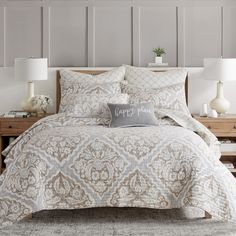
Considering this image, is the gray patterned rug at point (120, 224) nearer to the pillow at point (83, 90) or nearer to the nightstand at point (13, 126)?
the pillow at point (83, 90)

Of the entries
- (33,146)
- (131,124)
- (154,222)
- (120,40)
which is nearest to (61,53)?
(120,40)

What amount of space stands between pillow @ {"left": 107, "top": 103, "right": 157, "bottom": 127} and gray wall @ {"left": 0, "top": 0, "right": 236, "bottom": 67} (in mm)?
1457

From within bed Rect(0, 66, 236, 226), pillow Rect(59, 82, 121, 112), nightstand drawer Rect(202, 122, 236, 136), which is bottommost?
bed Rect(0, 66, 236, 226)

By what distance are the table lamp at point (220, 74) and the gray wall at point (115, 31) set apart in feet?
1.73

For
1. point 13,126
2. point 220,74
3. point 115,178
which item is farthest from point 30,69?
point 115,178

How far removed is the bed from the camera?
4.05m

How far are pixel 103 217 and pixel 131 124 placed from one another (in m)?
0.88

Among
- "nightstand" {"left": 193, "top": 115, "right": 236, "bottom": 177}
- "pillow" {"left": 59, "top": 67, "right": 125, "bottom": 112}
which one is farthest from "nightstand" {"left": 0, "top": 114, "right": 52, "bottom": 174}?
"nightstand" {"left": 193, "top": 115, "right": 236, "bottom": 177}

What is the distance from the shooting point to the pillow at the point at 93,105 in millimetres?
5277

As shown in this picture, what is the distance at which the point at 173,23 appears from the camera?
6395 millimetres

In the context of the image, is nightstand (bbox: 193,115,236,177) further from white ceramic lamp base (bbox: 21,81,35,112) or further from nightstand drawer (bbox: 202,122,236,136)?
white ceramic lamp base (bbox: 21,81,35,112)

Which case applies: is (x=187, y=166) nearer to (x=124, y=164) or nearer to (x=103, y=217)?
(x=124, y=164)

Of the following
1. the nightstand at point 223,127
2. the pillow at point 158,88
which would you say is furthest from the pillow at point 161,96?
the nightstand at point 223,127

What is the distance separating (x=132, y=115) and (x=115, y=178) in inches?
37.3
